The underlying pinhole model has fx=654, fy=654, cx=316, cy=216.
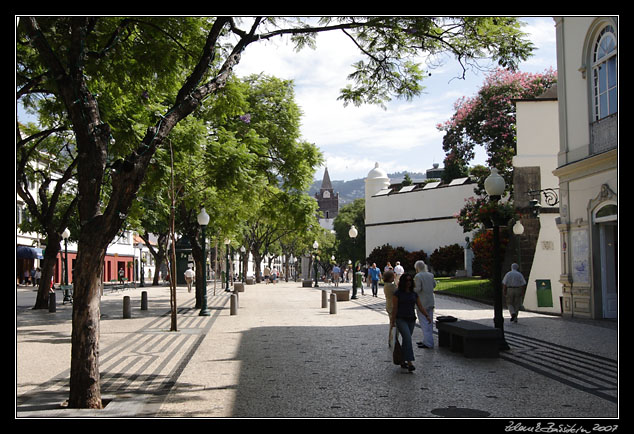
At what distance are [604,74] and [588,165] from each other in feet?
8.47

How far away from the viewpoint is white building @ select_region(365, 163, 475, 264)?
60.7 metres

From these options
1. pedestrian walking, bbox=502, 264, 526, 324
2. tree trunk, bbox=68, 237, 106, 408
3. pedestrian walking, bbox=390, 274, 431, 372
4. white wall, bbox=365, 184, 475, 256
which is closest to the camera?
tree trunk, bbox=68, 237, 106, 408

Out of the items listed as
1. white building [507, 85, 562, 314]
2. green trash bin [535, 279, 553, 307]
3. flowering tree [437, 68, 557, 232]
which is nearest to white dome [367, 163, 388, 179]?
flowering tree [437, 68, 557, 232]

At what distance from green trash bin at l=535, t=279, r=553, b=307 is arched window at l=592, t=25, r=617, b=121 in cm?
580

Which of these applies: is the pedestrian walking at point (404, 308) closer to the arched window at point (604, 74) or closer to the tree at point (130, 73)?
the tree at point (130, 73)

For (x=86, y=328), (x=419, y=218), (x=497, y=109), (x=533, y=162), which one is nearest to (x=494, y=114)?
(x=497, y=109)

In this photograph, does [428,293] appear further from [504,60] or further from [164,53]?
[164,53]

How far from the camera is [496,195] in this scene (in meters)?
13.5

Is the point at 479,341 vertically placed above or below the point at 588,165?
below

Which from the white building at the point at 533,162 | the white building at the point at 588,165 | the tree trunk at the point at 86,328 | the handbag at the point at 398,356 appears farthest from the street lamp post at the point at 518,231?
the tree trunk at the point at 86,328

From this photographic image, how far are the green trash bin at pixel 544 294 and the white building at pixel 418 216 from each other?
35830 millimetres

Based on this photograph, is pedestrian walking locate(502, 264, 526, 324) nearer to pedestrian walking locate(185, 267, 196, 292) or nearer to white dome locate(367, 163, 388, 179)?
pedestrian walking locate(185, 267, 196, 292)

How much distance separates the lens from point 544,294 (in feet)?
70.8

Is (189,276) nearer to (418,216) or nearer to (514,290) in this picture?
(514,290)
